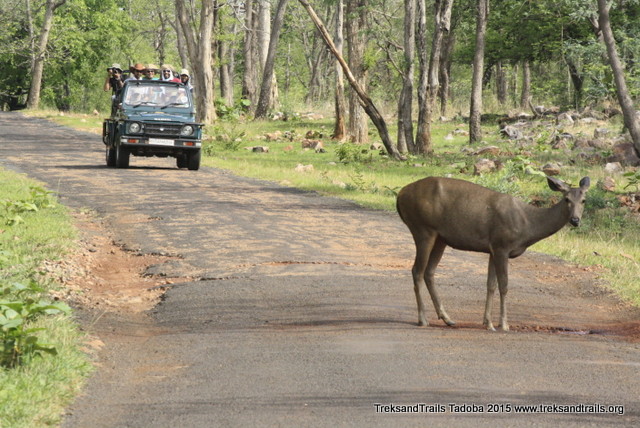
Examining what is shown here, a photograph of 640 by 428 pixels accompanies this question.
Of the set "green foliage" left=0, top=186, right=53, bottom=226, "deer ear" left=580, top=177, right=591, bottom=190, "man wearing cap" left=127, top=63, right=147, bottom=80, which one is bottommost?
"green foliage" left=0, top=186, right=53, bottom=226

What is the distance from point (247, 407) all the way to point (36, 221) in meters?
9.67

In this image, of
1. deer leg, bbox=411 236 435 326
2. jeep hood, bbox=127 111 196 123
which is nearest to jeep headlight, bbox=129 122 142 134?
jeep hood, bbox=127 111 196 123

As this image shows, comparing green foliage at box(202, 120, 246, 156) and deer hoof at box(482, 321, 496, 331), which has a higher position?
green foliage at box(202, 120, 246, 156)

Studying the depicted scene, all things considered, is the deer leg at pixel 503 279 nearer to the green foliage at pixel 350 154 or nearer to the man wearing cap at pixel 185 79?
the man wearing cap at pixel 185 79

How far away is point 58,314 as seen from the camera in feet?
28.3

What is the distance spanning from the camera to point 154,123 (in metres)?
24.7

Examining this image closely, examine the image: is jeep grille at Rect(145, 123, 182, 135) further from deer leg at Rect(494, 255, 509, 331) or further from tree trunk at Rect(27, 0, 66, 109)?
tree trunk at Rect(27, 0, 66, 109)

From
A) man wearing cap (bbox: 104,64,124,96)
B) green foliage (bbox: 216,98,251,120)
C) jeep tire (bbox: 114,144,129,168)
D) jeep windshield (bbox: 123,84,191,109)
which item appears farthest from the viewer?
green foliage (bbox: 216,98,251,120)

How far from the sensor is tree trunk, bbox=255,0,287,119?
44.6 metres

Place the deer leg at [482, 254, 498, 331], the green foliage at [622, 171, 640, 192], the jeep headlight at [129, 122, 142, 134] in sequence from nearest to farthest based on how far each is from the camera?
1. the deer leg at [482, 254, 498, 331]
2. the green foliage at [622, 171, 640, 192]
3. the jeep headlight at [129, 122, 142, 134]

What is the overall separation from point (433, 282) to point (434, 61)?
73.9 feet

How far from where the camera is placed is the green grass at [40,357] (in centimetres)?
616

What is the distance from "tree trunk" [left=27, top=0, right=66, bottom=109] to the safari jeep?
37.6 metres

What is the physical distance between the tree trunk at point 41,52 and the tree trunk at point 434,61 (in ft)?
119
